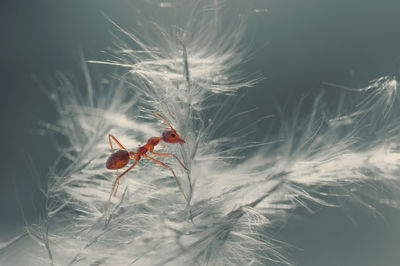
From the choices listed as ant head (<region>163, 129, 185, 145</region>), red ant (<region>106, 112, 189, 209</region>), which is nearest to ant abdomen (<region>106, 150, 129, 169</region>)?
red ant (<region>106, 112, 189, 209</region>)

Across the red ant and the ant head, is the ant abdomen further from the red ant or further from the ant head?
the ant head

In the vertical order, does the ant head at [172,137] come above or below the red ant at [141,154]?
above

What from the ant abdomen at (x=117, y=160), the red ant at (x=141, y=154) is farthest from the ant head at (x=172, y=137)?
the ant abdomen at (x=117, y=160)

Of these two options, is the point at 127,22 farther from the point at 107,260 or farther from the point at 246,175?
the point at 107,260

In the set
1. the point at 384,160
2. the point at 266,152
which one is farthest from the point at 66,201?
the point at 384,160

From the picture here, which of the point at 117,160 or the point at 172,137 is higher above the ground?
the point at 172,137

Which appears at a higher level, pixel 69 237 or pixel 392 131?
pixel 392 131

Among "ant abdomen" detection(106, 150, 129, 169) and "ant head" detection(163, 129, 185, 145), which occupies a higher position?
"ant head" detection(163, 129, 185, 145)

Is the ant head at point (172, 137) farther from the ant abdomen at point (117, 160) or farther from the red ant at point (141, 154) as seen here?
the ant abdomen at point (117, 160)

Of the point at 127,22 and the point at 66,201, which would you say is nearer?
the point at 66,201

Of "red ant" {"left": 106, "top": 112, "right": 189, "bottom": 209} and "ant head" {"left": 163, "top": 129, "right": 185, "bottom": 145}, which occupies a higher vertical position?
"ant head" {"left": 163, "top": 129, "right": 185, "bottom": 145}

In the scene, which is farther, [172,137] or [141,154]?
[141,154]
